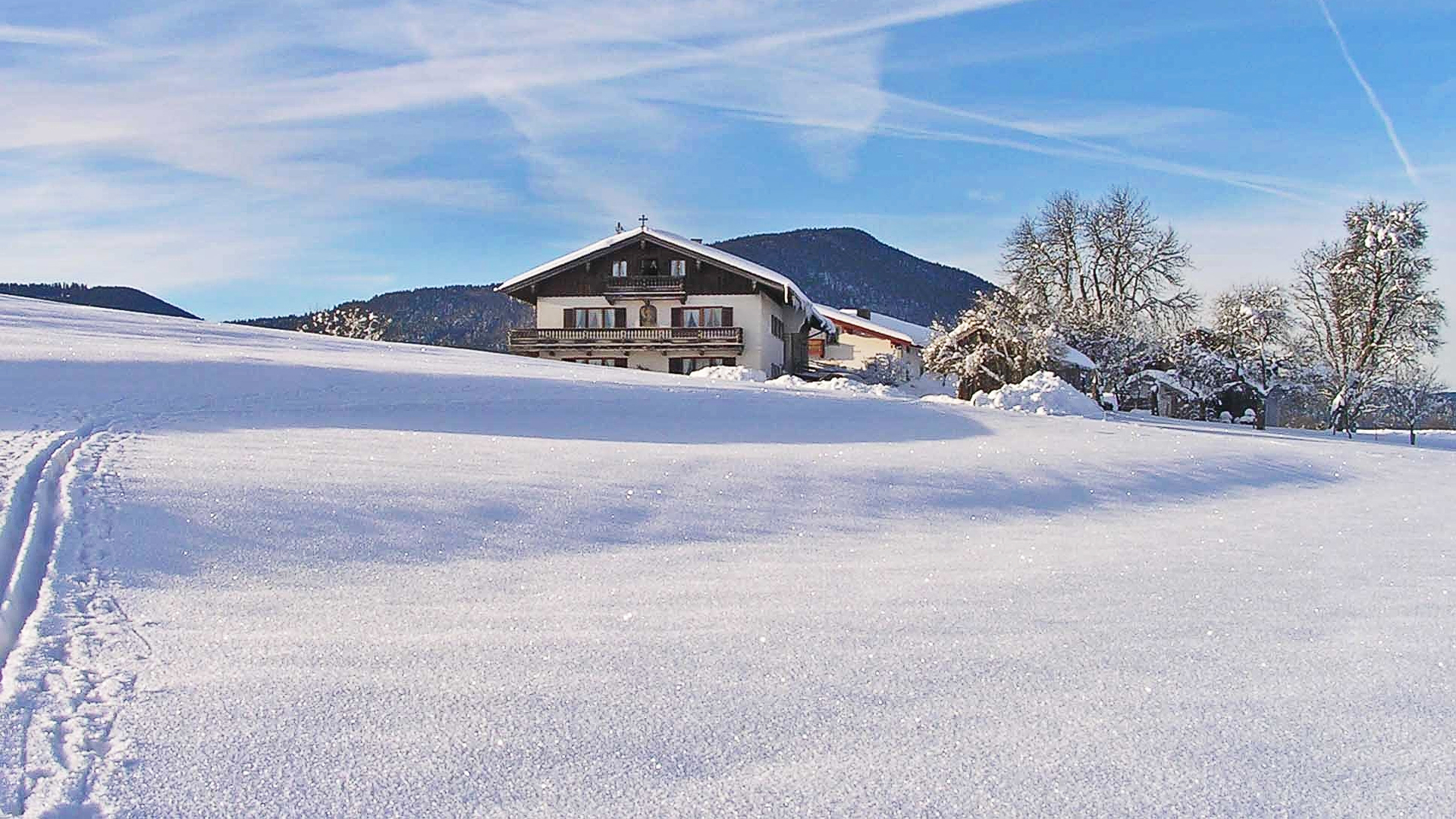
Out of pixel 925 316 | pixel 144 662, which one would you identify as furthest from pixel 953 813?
pixel 925 316

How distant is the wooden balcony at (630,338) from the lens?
4128cm

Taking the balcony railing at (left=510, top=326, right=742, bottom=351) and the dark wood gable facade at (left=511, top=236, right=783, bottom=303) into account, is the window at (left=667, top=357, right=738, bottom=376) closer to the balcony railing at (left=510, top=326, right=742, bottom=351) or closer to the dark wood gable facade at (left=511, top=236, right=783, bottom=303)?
the balcony railing at (left=510, top=326, right=742, bottom=351)

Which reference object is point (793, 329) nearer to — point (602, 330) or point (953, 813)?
point (602, 330)

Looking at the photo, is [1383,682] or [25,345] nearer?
[1383,682]

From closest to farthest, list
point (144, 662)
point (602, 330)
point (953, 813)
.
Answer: point (953, 813), point (144, 662), point (602, 330)

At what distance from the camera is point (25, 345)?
1720cm

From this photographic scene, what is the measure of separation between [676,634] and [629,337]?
1466 inches

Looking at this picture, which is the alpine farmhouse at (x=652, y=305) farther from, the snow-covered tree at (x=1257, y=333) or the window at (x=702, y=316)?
the snow-covered tree at (x=1257, y=333)

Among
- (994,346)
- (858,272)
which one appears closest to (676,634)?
(994,346)

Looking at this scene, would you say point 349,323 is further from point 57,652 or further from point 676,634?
point 676,634

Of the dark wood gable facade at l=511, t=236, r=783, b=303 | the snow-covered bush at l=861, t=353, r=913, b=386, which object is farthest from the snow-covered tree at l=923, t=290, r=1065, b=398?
the snow-covered bush at l=861, t=353, r=913, b=386

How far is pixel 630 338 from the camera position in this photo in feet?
137

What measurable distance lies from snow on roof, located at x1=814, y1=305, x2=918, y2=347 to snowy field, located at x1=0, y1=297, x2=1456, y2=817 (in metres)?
48.0

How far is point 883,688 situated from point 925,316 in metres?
113
